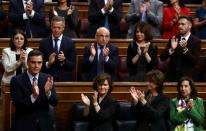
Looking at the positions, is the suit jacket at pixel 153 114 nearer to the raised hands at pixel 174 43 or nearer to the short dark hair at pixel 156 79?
the short dark hair at pixel 156 79

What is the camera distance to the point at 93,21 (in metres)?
4.35

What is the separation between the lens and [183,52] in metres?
3.84

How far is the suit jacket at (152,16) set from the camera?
433cm

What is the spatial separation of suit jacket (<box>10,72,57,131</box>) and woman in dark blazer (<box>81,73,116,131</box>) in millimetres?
198

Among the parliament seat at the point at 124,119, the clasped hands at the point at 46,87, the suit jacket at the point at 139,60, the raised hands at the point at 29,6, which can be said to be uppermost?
the raised hands at the point at 29,6

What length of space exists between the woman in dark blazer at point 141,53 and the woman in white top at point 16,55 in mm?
662

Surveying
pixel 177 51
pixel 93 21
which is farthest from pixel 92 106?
pixel 93 21

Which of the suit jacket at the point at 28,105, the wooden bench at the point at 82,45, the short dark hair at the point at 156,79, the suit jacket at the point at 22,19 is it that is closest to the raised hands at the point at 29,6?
the suit jacket at the point at 22,19

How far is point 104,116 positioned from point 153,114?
0.26m

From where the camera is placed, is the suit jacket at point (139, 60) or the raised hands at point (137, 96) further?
the suit jacket at point (139, 60)

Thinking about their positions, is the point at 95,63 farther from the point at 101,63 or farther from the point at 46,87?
the point at 46,87

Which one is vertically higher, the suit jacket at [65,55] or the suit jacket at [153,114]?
the suit jacket at [65,55]

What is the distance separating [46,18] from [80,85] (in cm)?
98

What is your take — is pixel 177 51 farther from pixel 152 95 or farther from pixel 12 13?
pixel 12 13
